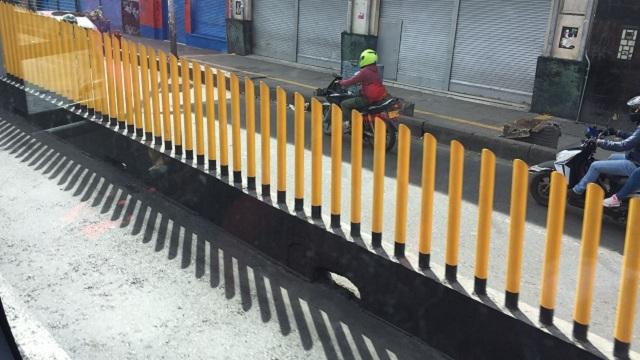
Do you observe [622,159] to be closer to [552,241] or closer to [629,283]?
[552,241]

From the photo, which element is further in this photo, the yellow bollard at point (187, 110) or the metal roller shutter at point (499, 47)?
the metal roller shutter at point (499, 47)

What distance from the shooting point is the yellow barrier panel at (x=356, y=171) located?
392cm

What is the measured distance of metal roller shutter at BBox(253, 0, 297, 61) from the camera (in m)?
15.6

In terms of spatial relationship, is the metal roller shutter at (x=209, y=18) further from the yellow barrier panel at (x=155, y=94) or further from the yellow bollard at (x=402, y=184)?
the yellow bollard at (x=402, y=184)

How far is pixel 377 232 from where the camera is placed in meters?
3.89

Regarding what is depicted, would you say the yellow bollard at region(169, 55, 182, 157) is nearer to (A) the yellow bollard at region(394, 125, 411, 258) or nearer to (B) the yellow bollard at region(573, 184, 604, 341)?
(A) the yellow bollard at region(394, 125, 411, 258)

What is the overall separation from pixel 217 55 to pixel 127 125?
37.1 ft

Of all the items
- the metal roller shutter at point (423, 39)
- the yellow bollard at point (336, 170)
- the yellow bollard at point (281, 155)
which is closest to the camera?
the yellow bollard at point (336, 170)

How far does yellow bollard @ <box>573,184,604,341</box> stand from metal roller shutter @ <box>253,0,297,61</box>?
1340cm

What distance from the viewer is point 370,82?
858 cm

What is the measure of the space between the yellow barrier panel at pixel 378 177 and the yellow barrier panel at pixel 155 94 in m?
2.76

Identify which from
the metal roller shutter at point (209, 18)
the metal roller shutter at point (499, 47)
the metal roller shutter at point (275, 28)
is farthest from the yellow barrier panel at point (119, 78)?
the metal roller shutter at point (209, 18)

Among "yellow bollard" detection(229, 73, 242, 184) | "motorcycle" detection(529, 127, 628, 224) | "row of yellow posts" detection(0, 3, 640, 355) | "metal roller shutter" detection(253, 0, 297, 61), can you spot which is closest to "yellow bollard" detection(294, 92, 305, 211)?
"row of yellow posts" detection(0, 3, 640, 355)

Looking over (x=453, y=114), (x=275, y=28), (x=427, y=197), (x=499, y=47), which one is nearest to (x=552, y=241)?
(x=427, y=197)
